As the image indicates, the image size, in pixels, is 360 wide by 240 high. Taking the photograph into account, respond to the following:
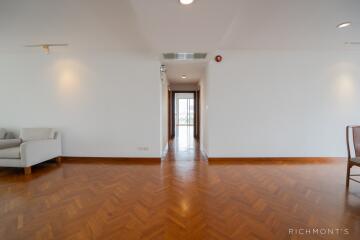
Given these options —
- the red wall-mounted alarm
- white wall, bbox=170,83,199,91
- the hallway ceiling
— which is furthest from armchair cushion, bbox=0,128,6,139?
white wall, bbox=170,83,199,91

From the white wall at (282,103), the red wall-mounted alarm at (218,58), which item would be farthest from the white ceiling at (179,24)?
the white wall at (282,103)

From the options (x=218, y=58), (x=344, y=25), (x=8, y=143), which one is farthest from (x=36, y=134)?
(x=344, y=25)

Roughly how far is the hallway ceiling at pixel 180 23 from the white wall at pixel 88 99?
47 cm

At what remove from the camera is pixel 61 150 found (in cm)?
408

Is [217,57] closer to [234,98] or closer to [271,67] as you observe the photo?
[234,98]

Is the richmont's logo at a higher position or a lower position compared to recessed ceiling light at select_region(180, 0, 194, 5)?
lower

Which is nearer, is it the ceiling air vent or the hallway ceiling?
the hallway ceiling

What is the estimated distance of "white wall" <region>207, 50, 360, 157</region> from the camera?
3.89 meters

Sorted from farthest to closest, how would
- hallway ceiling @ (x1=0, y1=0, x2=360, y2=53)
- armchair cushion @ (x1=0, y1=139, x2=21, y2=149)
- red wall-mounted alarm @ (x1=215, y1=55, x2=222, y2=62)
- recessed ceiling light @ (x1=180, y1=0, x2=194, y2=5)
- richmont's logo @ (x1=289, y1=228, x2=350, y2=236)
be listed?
red wall-mounted alarm @ (x1=215, y1=55, x2=222, y2=62) < armchair cushion @ (x1=0, y1=139, x2=21, y2=149) < hallway ceiling @ (x1=0, y1=0, x2=360, y2=53) < recessed ceiling light @ (x1=180, y1=0, x2=194, y2=5) < richmont's logo @ (x1=289, y1=228, x2=350, y2=236)

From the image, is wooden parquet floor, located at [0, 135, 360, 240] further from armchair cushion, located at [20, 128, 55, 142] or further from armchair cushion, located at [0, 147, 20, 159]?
armchair cushion, located at [20, 128, 55, 142]

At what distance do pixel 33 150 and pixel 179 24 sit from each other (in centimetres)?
359

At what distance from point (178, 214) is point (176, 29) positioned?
8.16 feet

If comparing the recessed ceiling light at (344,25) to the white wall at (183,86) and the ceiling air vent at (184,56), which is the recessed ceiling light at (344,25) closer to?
the ceiling air vent at (184,56)

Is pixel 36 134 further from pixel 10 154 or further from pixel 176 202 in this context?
pixel 176 202
